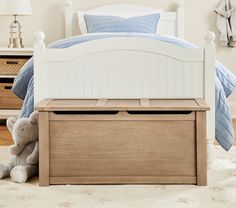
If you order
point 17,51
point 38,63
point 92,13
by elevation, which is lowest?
point 38,63

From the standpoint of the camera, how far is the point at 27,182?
2793 millimetres

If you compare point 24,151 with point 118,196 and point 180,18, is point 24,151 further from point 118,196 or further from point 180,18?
point 180,18

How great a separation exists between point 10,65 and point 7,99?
27 cm

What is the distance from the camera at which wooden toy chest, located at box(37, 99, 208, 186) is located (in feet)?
8.81

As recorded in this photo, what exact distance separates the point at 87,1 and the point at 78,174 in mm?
2590

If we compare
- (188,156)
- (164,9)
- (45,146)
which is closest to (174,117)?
(188,156)

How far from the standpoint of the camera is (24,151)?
2.94m

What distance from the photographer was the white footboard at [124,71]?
294 cm

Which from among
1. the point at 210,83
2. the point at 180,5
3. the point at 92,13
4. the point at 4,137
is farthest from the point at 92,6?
the point at 210,83

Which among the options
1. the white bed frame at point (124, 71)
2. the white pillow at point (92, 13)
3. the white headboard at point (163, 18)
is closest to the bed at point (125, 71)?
the white bed frame at point (124, 71)

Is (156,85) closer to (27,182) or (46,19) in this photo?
(27,182)

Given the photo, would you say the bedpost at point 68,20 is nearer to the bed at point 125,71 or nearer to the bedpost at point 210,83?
the bed at point 125,71

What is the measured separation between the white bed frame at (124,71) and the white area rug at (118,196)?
1.41 feet

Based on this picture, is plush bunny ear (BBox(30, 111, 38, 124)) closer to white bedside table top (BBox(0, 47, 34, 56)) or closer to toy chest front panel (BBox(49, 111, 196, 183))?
toy chest front panel (BBox(49, 111, 196, 183))
